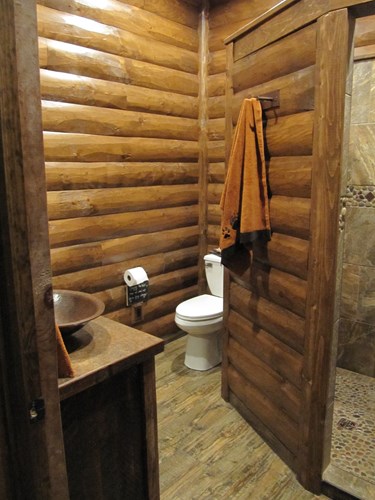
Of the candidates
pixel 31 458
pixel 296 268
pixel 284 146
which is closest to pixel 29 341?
pixel 31 458

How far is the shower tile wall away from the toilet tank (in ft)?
3.17

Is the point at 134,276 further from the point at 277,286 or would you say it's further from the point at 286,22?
the point at 286,22

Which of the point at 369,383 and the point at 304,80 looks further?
the point at 369,383

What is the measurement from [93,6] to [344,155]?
2.02 m

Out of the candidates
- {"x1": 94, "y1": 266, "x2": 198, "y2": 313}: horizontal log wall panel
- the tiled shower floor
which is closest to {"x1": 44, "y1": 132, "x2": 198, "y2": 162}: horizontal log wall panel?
{"x1": 94, "y1": 266, "x2": 198, "y2": 313}: horizontal log wall panel

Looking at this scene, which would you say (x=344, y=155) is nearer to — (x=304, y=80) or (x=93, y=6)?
(x=304, y=80)

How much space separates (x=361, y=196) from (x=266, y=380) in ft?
4.81

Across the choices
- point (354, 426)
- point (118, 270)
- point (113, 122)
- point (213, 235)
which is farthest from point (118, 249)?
point (354, 426)

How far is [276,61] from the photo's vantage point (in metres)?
1.94

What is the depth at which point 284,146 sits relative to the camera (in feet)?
6.33

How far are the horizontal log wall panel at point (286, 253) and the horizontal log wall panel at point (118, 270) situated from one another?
4.22 ft

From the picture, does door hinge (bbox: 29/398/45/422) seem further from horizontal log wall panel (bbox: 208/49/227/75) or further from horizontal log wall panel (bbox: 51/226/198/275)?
horizontal log wall panel (bbox: 208/49/227/75)

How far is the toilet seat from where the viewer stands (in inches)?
113

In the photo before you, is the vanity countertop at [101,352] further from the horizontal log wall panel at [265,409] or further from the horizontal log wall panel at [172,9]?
the horizontal log wall panel at [172,9]
